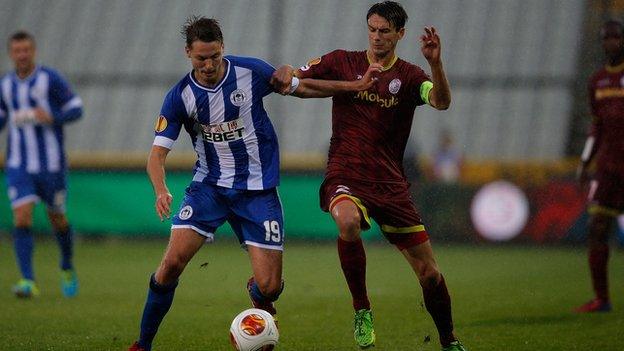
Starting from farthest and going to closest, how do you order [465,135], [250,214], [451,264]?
1. [465,135]
2. [451,264]
3. [250,214]

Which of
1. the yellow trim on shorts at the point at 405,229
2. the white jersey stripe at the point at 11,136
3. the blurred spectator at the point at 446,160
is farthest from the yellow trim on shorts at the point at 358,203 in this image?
the blurred spectator at the point at 446,160

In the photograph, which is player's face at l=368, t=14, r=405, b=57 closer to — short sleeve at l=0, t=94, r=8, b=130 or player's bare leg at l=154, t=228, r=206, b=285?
player's bare leg at l=154, t=228, r=206, b=285

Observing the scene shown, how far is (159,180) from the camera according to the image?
6840mm

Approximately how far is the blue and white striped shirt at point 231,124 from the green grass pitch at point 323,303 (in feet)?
2.84

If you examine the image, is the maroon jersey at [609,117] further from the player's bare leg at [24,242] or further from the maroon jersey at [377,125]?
Answer: the player's bare leg at [24,242]

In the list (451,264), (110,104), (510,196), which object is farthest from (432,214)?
(110,104)

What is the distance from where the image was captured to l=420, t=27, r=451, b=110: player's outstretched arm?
6.83 m

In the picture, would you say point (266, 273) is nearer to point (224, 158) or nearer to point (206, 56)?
point (224, 158)

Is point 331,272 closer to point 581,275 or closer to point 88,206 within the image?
point 581,275

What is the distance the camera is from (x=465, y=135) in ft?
68.5

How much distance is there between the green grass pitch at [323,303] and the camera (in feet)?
26.5

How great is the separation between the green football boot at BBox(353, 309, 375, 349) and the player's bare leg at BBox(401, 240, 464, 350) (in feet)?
1.32

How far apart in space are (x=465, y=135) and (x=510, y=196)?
13.3 feet

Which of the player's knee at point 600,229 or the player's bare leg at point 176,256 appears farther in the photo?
the player's knee at point 600,229
